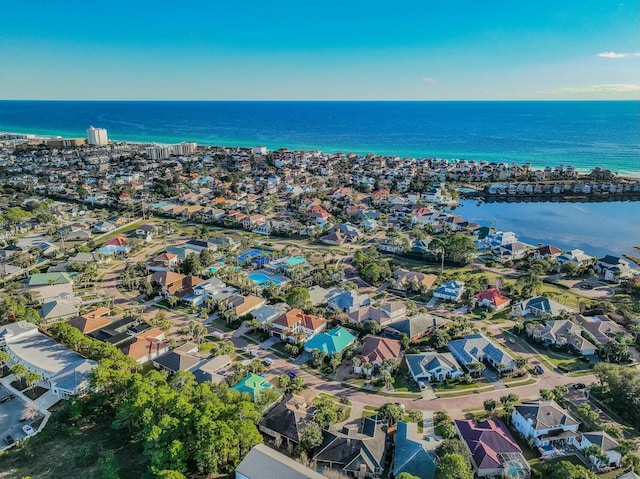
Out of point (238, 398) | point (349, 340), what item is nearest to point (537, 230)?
point (349, 340)

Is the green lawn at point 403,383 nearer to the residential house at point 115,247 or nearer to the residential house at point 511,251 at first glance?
the residential house at point 511,251

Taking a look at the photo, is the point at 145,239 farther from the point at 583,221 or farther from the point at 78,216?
the point at 583,221

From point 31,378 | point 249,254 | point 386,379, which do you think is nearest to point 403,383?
point 386,379

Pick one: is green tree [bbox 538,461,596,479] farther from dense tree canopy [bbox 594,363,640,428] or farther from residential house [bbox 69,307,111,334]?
residential house [bbox 69,307,111,334]

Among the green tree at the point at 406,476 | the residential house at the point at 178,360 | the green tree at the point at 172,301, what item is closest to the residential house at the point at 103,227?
the green tree at the point at 172,301

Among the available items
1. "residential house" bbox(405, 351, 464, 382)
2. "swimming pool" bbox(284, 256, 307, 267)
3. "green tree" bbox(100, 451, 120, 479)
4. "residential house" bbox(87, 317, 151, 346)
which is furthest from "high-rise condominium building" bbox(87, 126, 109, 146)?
"residential house" bbox(405, 351, 464, 382)

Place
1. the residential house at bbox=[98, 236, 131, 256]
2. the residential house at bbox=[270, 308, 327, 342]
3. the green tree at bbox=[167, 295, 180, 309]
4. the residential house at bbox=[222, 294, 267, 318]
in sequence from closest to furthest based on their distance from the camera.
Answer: the residential house at bbox=[270, 308, 327, 342] → the residential house at bbox=[222, 294, 267, 318] → the green tree at bbox=[167, 295, 180, 309] → the residential house at bbox=[98, 236, 131, 256]
